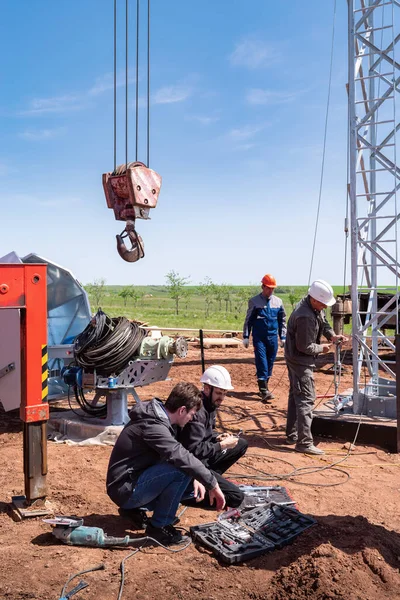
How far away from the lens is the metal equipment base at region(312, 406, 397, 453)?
23.5 ft

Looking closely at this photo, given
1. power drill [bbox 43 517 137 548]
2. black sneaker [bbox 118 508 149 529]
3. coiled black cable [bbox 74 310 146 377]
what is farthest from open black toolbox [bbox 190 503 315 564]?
coiled black cable [bbox 74 310 146 377]

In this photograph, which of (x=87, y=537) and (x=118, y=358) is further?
(x=118, y=358)

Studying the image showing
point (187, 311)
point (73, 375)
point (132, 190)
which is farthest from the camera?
point (187, 311)

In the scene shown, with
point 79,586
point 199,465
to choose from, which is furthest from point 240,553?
point 79,586

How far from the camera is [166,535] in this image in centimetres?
427

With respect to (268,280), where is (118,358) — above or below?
below

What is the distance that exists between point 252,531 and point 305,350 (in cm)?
269

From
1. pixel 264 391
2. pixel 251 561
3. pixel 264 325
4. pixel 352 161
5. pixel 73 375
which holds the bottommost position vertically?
pixel 251 561

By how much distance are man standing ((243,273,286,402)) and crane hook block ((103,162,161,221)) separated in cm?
348

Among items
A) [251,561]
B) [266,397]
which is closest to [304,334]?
[251,561]

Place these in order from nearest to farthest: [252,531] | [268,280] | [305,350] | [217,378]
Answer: [252,531]
[217,378]
[305,350]
[268,280]

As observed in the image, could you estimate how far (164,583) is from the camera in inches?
148

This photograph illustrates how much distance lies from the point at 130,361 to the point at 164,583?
3587 mm

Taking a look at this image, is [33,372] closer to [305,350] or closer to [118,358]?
[118,358]
